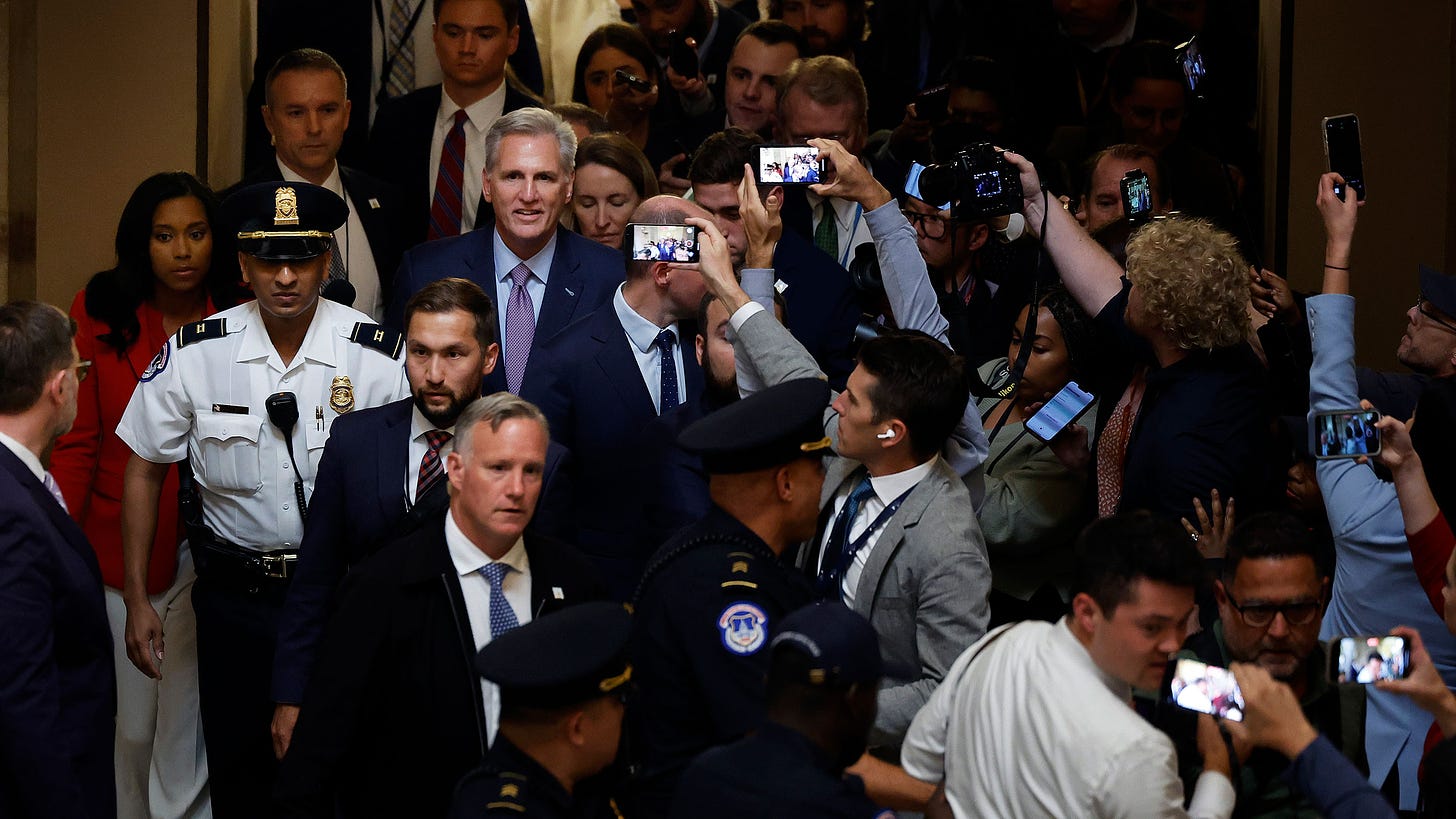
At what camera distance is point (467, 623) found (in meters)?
3.55

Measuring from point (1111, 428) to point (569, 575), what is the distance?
164 cm

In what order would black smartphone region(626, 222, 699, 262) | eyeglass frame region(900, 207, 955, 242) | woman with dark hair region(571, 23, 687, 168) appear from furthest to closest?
woman with dark hair region(571, 23, 687, 168) → eyeglass frame region(900, 207, 955, 242) → black smartphone region(626, 222, 699, 262)

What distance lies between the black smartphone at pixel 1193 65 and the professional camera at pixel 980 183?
588 millimetres

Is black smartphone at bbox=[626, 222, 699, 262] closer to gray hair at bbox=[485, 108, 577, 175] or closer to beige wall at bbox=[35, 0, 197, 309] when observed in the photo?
gray hair at bbox=[485, 108, 577, 175]

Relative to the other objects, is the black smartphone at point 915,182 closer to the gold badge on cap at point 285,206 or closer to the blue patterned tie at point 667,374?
the blue patterned tie at point 667,374

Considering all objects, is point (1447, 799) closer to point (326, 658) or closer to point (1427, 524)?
point (1427, 524)

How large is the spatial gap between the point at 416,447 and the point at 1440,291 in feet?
8.36

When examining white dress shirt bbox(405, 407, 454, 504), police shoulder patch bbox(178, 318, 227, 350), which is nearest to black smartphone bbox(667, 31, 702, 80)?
police shoulder patch bbox(178, 318, 227, 350)

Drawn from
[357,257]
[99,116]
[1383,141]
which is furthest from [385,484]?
[1383,141]

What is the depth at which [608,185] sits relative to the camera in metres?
5.58

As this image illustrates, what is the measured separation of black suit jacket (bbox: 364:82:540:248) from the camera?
6.38 m

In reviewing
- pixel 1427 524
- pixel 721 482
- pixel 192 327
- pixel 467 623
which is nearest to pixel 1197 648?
pixel 1427 524

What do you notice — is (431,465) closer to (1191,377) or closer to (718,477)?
(718,477)

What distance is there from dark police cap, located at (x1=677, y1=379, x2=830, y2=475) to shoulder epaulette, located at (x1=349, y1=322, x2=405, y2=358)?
5.25ft
